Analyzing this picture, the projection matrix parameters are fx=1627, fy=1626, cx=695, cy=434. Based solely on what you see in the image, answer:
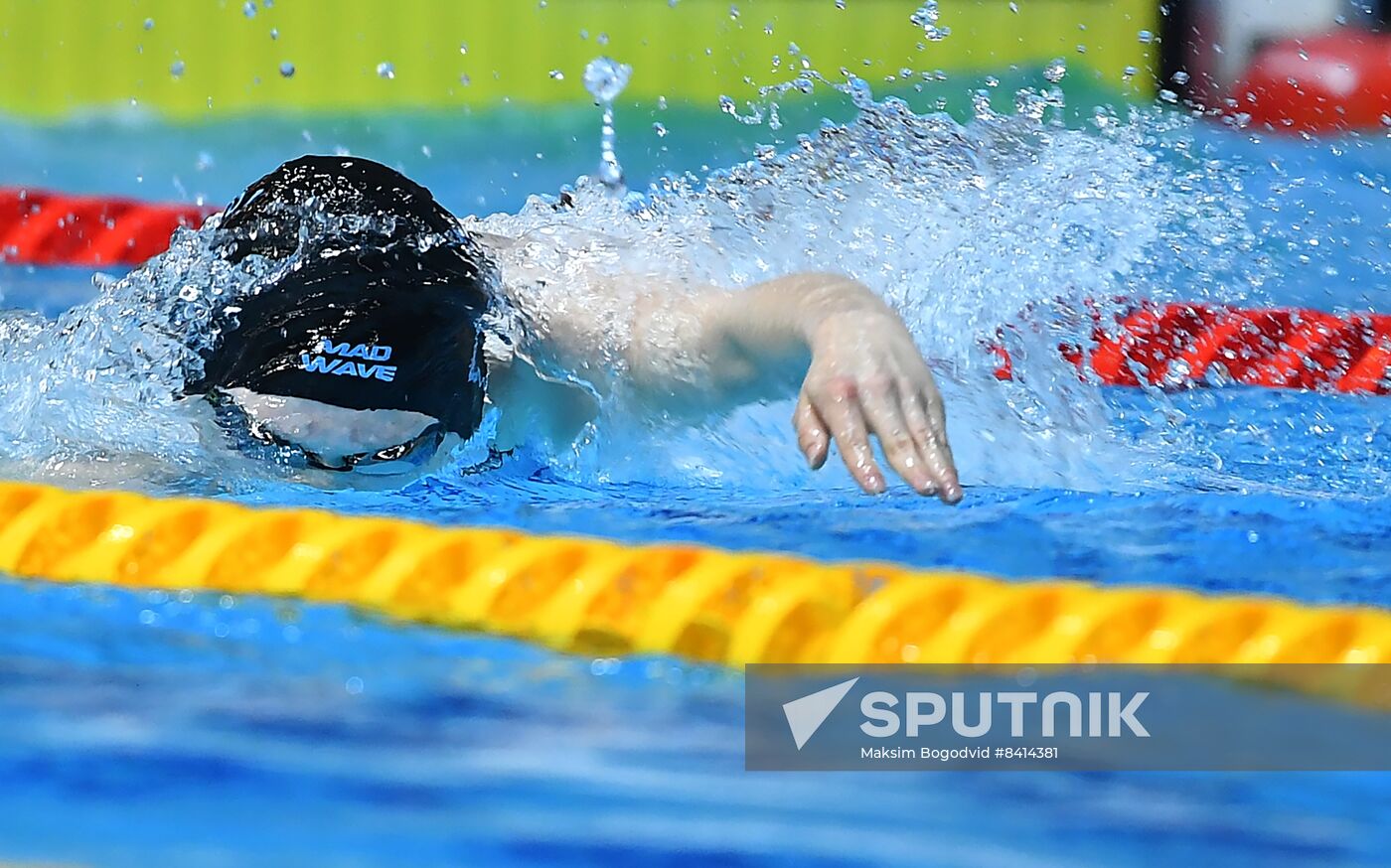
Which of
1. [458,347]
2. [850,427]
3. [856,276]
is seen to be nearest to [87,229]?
[856,276]

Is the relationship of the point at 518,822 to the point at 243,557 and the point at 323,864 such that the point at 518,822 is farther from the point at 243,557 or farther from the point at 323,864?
the point at 243,557

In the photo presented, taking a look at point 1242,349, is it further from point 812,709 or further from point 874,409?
point 812,709

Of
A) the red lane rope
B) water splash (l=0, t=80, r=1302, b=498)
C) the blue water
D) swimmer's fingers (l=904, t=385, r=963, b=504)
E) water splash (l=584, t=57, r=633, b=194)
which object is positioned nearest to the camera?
the blue water

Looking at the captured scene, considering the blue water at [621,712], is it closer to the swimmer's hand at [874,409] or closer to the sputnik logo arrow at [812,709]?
the sputnik logo arrow at [812,709]

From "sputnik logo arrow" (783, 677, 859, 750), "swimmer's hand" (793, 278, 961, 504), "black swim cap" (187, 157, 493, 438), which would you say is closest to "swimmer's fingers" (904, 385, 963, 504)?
"swimmer's hand" (793, 278, 961, 504)

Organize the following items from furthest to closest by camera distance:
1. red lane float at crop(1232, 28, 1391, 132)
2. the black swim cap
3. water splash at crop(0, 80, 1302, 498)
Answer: red lane float at crop(1232, 28, 1391, 132)
water splash at crop(0, 80, 1302, 498)
the black swim cap

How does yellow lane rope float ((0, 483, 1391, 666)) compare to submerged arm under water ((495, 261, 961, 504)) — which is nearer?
yellow lane rope float ((0, 483, 1391, 666))

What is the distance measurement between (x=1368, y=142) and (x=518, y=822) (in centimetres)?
557

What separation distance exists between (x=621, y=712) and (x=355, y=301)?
0.70 metres

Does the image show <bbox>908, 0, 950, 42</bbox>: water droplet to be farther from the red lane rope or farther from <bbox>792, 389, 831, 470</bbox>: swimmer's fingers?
<bbox>792, 389, 831, 470</bbox>: swimmer's fingers

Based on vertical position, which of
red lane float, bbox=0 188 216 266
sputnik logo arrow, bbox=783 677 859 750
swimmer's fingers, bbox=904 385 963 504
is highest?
red lane float, bbox=0 188 216 266

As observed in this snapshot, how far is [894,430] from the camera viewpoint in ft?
5.26

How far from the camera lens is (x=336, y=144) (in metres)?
5.96

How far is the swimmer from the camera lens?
1.67m
